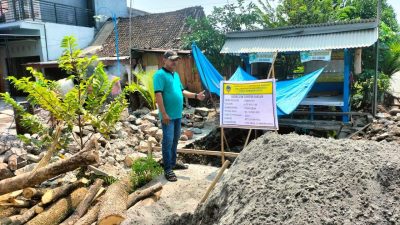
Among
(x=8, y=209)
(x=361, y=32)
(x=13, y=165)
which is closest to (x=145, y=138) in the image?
(x=13, y=165)

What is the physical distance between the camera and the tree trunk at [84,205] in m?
3.43

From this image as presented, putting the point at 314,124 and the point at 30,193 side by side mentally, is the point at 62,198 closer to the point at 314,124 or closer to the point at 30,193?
the point at 30,193

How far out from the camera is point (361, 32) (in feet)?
24.2

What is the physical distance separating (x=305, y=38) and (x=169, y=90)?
513cm

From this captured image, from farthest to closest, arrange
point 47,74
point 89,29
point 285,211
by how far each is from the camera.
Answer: point 89,29
point 47,74
point 285,211

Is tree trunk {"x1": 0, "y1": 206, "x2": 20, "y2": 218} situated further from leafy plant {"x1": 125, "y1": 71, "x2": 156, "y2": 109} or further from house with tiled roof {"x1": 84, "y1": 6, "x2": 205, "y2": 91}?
house with tiled roof {"x1": 84, "y1": 6, "x2": 205, "y2": 91}

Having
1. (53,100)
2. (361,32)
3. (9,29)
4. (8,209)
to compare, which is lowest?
(8,209)

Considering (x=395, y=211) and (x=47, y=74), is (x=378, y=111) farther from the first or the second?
(x=47, y=74)

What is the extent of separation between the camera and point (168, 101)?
4.04 metres

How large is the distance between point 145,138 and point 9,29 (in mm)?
9261

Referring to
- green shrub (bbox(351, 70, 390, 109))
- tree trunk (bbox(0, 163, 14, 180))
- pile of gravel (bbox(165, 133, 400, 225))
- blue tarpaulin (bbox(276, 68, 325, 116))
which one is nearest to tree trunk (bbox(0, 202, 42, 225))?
tree trunk (bbox(0, 163, 14, 180))

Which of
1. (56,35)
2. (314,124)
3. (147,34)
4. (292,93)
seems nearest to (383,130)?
(314,124)

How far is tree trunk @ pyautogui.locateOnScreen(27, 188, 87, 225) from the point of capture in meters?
3.41

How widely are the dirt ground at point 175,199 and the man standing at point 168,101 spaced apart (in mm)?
208
